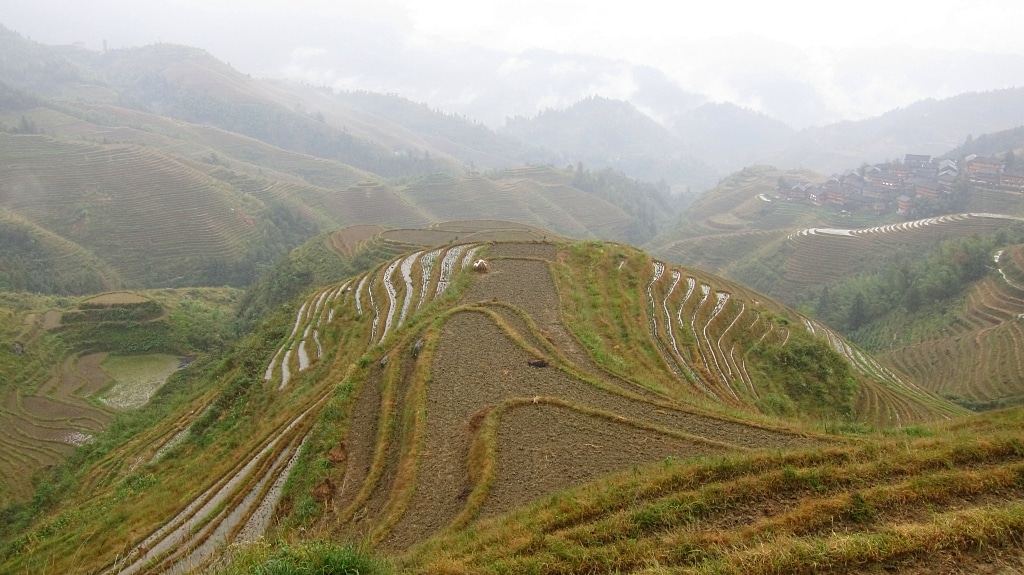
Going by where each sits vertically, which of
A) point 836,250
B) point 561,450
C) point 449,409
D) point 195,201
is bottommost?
point 195,201

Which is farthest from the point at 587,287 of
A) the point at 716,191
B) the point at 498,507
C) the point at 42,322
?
the point at 716,191

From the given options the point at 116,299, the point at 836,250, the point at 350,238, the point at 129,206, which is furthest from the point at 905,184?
the point at 129,206

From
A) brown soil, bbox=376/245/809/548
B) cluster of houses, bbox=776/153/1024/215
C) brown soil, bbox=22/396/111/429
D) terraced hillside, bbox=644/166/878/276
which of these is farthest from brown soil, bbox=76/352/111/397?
cluster of houses, bbox=776/153/1024/215

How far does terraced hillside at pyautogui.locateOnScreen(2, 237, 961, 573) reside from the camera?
1174 cm

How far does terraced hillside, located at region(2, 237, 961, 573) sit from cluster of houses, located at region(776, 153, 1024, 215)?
87.3 meters

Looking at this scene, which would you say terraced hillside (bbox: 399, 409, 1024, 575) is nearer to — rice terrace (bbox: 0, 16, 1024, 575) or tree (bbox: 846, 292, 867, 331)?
rice terrace (bbox: 0, 16, 1024, 575)

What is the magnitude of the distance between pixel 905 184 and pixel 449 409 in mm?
125254

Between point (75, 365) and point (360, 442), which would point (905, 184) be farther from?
point (75, 365)

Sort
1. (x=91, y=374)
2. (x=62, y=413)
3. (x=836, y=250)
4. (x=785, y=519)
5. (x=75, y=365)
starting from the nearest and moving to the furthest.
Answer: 1. (x=785, y=519)
2. (x=62, y=413)
3. (x=91, y=374)
4. (x=75, y=365)
5. (x=836, y=250)

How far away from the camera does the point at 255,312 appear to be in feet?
154

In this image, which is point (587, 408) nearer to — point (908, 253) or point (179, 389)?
point (179, 389)

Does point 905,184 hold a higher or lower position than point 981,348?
higher

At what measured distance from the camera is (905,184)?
4119 inches

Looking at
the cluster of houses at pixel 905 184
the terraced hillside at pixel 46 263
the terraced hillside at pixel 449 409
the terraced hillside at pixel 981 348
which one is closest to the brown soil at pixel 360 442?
the terraced hillside at pixel 449 409
